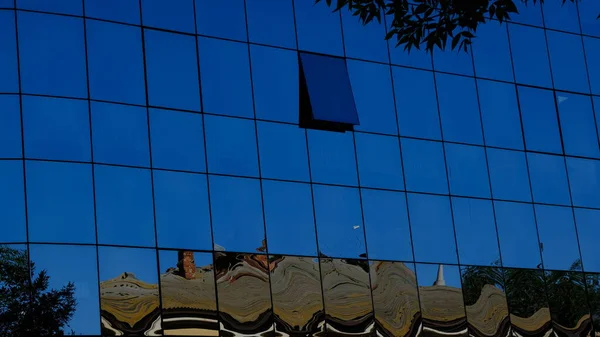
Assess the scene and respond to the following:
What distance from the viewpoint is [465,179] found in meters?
30.8

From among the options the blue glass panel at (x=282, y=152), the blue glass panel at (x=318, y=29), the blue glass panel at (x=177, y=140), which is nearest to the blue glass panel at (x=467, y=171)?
the blue glass panel at (x=318, y=29)

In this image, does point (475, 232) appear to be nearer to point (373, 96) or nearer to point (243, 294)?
point (373, 96)

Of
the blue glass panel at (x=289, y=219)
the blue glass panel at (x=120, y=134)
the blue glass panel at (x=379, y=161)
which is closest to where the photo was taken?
the blue glass panel at (x=120, y=134)

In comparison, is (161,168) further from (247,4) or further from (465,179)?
(465,179)

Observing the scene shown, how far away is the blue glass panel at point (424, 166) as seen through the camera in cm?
3000

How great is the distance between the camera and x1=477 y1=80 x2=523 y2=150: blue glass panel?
1256 inches

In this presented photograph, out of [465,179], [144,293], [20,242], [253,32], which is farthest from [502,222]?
[20,242]

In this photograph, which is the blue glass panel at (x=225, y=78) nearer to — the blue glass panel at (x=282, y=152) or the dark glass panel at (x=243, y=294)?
the blue glass panel at (x=282, y=152)

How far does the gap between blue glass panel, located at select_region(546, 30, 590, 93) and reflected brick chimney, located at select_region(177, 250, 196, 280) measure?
13872mm

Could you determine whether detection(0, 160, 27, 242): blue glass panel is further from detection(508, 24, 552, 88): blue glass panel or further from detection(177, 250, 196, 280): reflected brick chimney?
detection(508, 24, 552, 88): blue glass panel

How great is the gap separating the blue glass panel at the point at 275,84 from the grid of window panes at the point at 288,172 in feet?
0.16

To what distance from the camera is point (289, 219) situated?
Result: 27.5m

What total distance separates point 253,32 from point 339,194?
4782mm

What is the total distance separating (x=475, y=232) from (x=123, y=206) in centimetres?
1034
